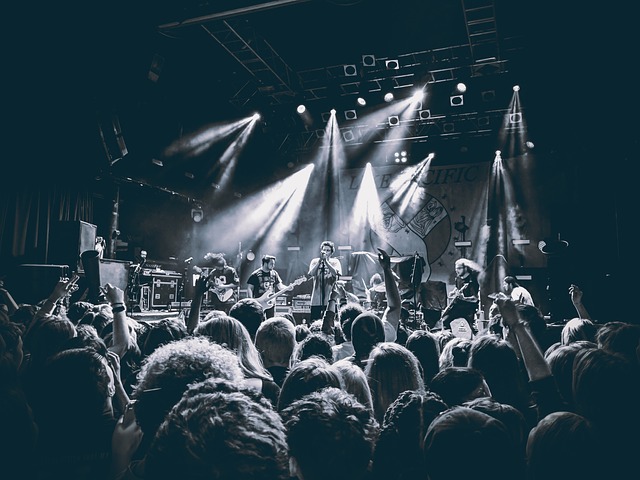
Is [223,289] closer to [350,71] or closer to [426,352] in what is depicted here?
[350,71]

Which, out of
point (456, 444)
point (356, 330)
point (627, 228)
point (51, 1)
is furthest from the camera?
point (627, 228)

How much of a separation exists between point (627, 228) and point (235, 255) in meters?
11.7

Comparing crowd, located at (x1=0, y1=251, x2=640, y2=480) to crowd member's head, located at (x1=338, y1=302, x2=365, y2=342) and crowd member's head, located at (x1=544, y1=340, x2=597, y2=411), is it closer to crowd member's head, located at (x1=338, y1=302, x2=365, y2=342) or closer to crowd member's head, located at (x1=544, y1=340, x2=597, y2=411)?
crowd member's head, located at (x1=544, y1=340, x2=597, y2=411)

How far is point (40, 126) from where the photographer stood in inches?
361

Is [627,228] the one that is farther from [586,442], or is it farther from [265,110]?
[586,442]

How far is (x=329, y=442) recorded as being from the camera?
1.22 metres

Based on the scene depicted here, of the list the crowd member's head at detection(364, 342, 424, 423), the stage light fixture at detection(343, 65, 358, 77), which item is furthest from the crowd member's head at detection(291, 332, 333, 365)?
the stage light fixture at detection(343, 65, 358, 77)

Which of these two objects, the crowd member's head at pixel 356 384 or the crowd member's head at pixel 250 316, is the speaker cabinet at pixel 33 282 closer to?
the crowd member's head at pixel 250 316

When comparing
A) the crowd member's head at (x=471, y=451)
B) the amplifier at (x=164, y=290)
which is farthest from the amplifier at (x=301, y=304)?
the crowd member's head at (x=471, y=451)

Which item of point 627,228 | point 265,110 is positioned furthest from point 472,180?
point 265,110

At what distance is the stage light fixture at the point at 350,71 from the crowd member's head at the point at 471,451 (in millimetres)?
10592

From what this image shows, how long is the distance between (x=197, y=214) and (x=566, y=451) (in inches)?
611

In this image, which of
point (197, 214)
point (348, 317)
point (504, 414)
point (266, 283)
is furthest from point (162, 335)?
point (197, 214)

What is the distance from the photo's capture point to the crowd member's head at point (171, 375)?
1453 mm
